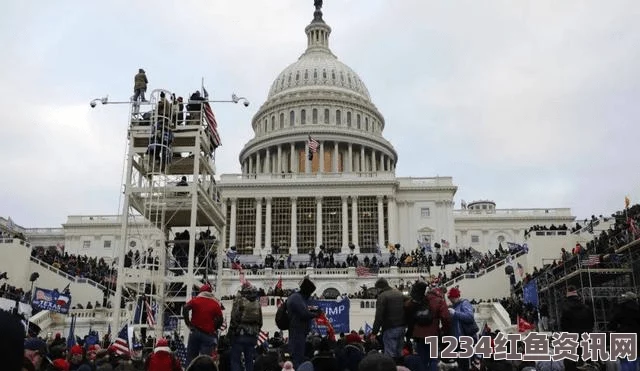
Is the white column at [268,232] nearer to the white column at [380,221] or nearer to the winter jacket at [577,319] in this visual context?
the white column at [380,221]

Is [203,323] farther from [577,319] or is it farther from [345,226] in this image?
[345,226]

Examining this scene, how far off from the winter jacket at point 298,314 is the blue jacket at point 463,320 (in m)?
2.96

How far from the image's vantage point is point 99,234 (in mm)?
97312

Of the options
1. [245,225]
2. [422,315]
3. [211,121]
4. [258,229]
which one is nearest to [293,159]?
[245,225]

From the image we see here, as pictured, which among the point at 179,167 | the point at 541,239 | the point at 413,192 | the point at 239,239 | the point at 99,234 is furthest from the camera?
the point at 99,234

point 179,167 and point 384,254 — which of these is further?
point 384,254

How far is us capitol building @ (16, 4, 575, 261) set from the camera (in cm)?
8262

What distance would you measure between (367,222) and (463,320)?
70.3m

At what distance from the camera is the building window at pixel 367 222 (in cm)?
8169

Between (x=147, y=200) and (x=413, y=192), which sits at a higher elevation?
(x=413, y=192)

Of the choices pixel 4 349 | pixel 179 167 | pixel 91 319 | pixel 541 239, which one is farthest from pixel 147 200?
pixel 541 239

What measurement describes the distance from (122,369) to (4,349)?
6714 millimetres

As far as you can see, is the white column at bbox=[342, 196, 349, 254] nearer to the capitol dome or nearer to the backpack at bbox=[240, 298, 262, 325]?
the capitol dome

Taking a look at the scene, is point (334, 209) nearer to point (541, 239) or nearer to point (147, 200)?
point (541, 239)
